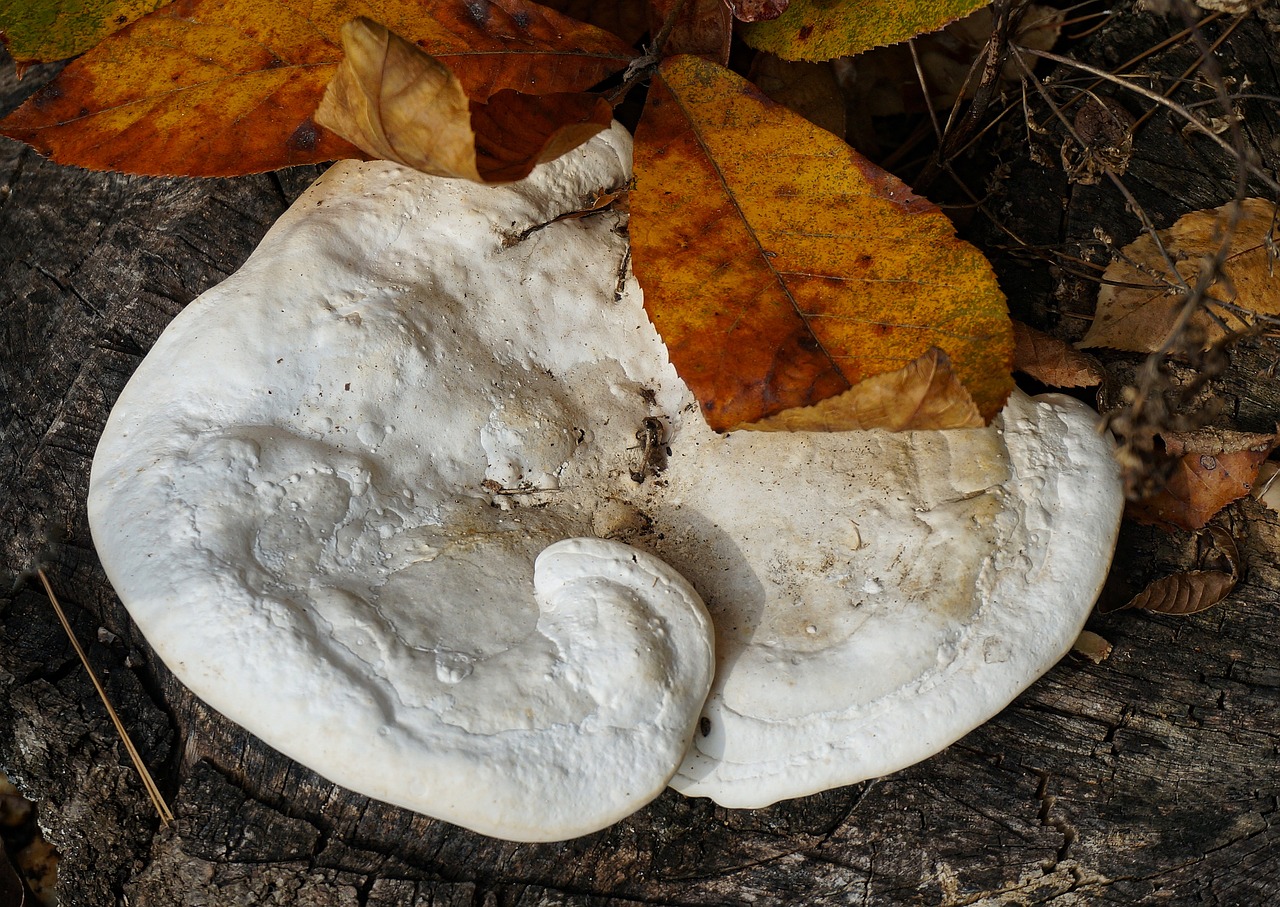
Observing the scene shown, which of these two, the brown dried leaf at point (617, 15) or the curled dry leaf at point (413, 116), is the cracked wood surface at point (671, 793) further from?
the brown dried leaf at point (617, 15)

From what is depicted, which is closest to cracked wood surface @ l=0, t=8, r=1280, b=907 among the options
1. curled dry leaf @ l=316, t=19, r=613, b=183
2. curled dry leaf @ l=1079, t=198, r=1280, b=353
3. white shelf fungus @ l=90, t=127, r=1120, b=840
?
curled dry leaf @ l=1079, t=198, r=1280, b=353

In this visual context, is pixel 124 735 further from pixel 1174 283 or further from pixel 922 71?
pixel 922 71

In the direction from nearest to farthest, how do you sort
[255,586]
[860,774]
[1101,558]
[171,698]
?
[255,586] < [860,774] < [1101,558] < [171,698]

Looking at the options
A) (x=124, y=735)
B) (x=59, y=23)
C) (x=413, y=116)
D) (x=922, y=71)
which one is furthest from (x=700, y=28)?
(x=124, y=735)

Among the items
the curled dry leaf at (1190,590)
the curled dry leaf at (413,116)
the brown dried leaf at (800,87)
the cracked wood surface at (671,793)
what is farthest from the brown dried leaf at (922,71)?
the curled dry leaf at (1190,590)

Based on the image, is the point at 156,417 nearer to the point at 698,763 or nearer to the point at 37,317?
the point at 37,317

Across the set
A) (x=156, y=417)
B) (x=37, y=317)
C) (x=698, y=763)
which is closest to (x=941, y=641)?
(x=698, y=763)

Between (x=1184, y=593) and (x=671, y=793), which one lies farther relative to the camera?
(x=1184, y=593)
